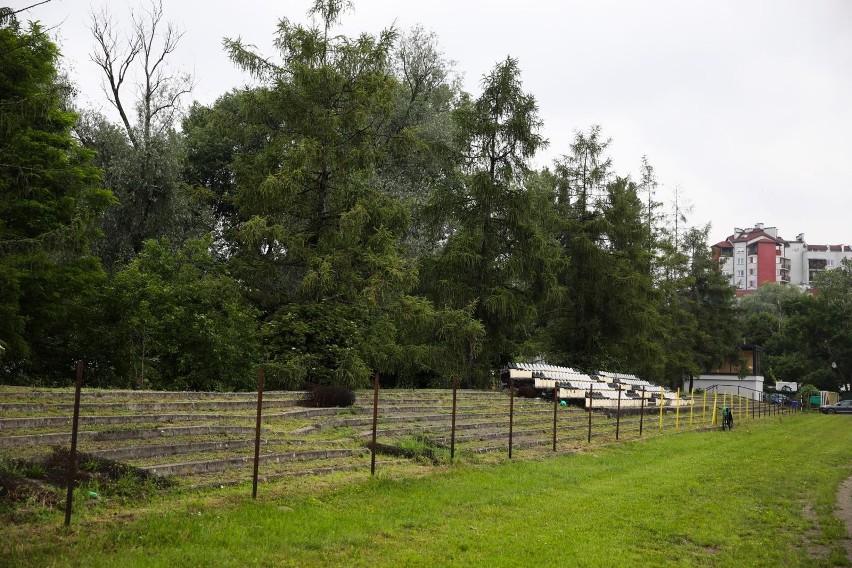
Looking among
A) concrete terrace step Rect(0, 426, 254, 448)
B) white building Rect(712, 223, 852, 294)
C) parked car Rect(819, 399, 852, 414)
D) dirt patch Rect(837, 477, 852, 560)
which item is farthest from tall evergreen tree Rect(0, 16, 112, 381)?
white building Rect(712, 223, 852, 294)

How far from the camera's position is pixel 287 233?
2286cm

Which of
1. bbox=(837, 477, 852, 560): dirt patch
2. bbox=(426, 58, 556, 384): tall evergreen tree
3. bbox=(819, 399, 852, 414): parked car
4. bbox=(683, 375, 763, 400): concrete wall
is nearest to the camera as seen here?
bbox=(837, 477, 852, 560): dirt patch

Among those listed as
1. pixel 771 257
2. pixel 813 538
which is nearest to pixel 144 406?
pixel 813 538

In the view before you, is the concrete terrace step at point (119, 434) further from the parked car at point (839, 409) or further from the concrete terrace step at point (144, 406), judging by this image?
the parked car at point (839, 409)

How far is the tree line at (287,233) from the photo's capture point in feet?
63.4

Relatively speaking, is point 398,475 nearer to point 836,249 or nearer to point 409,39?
point 409,39

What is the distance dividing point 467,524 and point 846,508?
273 inches

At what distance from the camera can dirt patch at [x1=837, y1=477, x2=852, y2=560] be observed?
31.7 feet

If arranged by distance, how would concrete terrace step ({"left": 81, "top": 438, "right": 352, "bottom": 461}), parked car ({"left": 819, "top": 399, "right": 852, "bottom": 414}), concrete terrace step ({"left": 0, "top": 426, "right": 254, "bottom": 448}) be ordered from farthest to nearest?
1. parked car ({"left": 819, "top": 399, "right": 852, "bottom": 414})
2. concrete terrace step ({"left": 81, "top": 438, "right": 352, "bottom": 461})
3. concrete terrace step ({"left": 0, "top": 426, "right": 254, "bottom": 448})

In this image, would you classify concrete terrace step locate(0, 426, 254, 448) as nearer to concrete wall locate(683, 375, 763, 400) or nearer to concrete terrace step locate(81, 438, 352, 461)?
concrete terrace step locate(81, 438, 352, 461)

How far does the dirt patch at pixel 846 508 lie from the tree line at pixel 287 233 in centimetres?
1093

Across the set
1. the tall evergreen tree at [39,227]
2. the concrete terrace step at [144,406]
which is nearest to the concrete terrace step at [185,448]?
the concrete terrace step at [144,406]

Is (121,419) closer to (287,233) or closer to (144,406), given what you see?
(144,406)

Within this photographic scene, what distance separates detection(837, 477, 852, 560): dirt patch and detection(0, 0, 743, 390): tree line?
10932 millimetres
